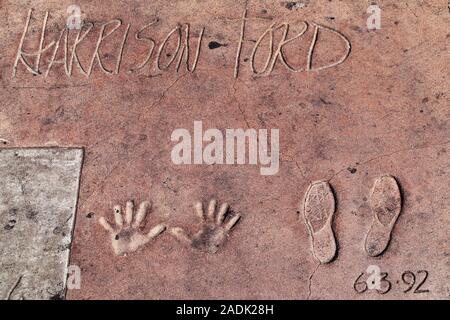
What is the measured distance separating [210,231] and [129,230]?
1.59 ft

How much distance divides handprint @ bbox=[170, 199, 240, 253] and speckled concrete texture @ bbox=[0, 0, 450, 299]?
1.3 inches

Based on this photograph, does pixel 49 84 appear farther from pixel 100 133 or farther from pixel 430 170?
pixel 430 170

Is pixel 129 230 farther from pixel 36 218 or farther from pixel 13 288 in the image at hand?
pixel 13 288

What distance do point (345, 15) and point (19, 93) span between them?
2.36 meters

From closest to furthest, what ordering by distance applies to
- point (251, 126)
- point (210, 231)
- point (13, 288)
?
point (13, 288), point (210, 231), point (251, 126)

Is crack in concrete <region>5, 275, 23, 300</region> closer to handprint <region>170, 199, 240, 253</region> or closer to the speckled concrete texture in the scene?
the speckled concrete texture

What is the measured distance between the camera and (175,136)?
3779mm

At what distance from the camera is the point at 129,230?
3.49 metres

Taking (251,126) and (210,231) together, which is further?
(251,126)

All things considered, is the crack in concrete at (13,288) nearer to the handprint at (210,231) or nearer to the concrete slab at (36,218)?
the concrete slab at (36,218)

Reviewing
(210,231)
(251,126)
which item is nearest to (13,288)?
(210,231)

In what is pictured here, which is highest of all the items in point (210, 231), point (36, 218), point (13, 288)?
point (36, 218)

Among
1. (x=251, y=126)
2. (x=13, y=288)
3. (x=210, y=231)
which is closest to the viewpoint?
(x=13, y=288)
